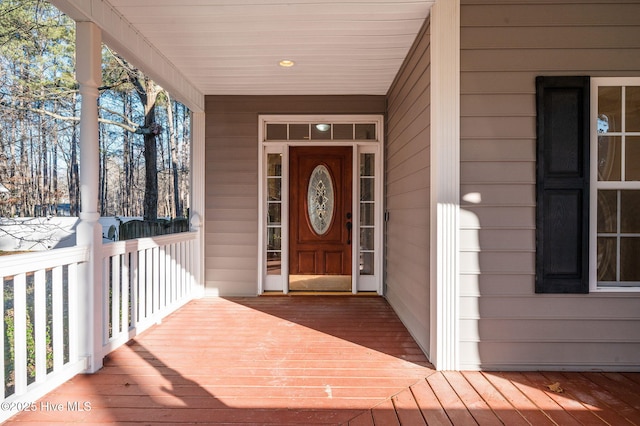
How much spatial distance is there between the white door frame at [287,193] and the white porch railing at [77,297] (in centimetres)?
93

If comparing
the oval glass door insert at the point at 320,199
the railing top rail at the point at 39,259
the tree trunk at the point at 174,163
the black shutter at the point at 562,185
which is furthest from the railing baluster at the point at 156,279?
the tree trunk at the point at 174,163

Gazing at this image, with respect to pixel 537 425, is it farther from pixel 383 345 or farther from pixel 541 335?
pixel 383 345

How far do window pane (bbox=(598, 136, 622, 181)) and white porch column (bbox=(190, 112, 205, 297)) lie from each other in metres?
4.11

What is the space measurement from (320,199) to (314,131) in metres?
0.91

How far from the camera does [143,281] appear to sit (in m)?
3.38

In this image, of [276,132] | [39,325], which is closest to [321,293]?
[276,132]

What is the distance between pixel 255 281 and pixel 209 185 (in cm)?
139

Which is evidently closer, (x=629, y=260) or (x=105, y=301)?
(x=629, y=260)

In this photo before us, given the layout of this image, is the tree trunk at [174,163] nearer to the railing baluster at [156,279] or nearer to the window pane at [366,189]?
the window pane at [366,189]

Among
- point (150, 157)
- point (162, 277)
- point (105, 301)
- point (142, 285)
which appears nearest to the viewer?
point (105, 301)

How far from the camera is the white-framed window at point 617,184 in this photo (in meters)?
2.57

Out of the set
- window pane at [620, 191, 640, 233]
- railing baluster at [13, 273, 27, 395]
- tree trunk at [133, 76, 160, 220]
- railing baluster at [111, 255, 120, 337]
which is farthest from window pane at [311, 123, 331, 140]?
tree trunk at [133, 76, 160, 220]

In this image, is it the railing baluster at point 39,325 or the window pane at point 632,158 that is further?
the window pane at point 632,158

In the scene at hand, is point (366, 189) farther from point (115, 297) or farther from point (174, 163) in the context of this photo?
point (174, 163)
